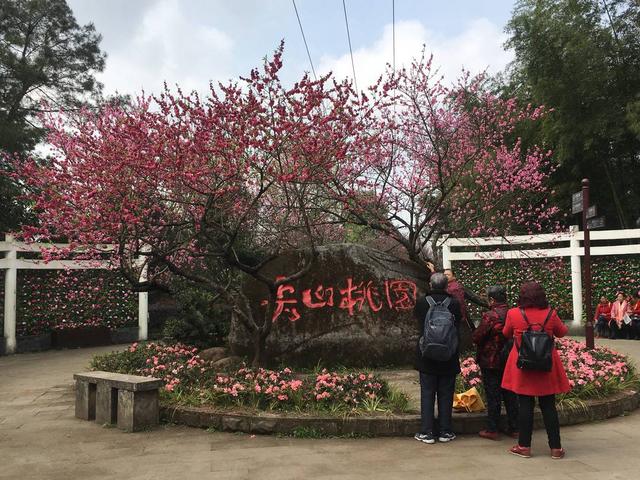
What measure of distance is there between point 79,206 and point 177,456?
374cm

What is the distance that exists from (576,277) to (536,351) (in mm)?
10991

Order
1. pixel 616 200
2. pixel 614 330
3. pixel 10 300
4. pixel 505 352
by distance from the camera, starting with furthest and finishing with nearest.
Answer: pixel 616 200 → pixel 614 330 → pixel 10 300 → pixel 505 352

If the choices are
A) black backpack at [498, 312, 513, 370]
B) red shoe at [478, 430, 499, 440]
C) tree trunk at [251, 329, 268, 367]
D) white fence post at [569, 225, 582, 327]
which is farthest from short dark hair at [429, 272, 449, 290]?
white fence post at [569, 225, 582, 327]

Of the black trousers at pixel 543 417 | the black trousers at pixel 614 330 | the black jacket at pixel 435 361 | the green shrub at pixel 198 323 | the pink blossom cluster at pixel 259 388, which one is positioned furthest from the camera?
the black trousers at pixel 614 330

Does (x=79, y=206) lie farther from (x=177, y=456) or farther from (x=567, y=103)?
(x=567, y=103)

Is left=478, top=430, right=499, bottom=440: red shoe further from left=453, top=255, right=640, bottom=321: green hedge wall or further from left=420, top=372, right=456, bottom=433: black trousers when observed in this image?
left=453, top=255, right=640, bottom=321: green hedge wall

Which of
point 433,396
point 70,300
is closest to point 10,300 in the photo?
point 70,300

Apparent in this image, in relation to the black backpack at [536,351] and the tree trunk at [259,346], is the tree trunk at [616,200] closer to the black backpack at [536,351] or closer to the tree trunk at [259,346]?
the tree trunk at [259,346]

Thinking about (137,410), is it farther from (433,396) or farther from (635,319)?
(635,319)

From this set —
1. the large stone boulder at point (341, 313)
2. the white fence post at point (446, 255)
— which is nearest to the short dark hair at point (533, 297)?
the large stone boulder at point (341, 313)

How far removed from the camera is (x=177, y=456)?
14.6ft

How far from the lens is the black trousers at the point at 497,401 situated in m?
4.85

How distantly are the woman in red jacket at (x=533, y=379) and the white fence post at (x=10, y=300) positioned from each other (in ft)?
37.0

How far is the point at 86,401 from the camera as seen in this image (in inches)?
228
